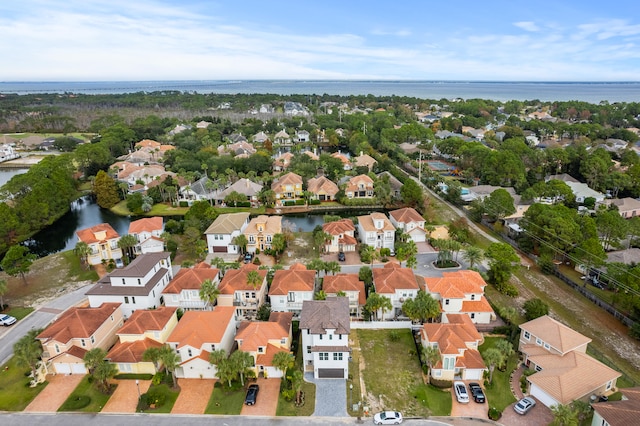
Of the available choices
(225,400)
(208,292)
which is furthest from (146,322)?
(225,400)

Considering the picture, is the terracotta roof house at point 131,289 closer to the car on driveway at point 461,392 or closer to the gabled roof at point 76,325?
the gabled roof at point 76,325

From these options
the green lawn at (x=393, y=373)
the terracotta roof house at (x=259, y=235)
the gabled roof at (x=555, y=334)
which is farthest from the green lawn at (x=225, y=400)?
the terracotta roof house at (x=259, y=235)

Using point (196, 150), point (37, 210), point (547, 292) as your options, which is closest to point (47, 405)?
point (37, 210)

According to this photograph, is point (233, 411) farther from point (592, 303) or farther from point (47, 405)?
point (592, 303)

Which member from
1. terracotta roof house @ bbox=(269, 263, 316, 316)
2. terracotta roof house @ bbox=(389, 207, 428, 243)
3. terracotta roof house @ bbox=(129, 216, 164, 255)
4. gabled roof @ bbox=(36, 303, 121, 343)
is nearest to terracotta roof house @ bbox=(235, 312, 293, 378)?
terracotta roof house @ bbox=(269, 263, 316, 316)

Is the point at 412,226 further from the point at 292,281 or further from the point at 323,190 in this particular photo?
the point at 323,190

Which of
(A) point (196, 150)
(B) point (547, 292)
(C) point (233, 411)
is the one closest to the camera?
(C) point (233, 411)

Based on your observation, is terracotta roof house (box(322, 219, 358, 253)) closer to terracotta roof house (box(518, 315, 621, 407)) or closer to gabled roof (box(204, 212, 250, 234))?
gabled roof (box(204, 212, 250, 234))
